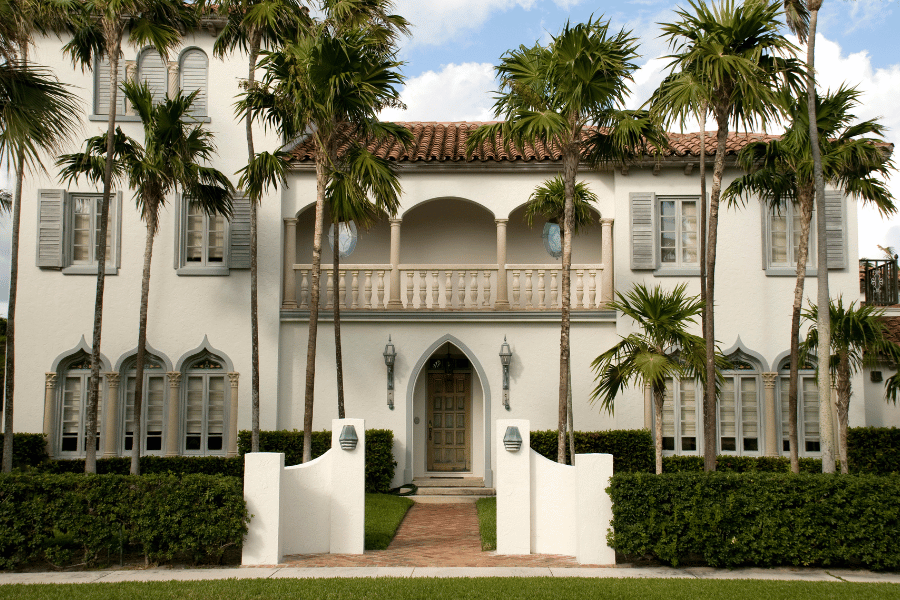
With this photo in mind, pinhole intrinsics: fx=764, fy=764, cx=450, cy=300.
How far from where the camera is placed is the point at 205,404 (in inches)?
631

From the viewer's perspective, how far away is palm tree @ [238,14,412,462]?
1144 cm

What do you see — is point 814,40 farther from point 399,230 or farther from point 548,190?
point 399,230

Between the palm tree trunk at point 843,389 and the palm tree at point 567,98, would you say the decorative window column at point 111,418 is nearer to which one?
the palm tree at point 567,98

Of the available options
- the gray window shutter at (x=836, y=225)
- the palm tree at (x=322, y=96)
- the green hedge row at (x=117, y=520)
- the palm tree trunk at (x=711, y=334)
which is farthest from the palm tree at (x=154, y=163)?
the gray window shutter at (x=836, y=225)

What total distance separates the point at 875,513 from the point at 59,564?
32.5ft

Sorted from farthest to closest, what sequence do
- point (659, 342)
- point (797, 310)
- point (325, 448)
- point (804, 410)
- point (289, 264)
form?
point (289, 264)
point (804, 410)
point (325, 448)
point (797, 310)
point (659, 342)

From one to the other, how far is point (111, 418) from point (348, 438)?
8072 mm

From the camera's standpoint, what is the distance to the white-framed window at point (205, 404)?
16000 millimetres

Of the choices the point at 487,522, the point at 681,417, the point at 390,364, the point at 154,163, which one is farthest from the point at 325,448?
the point at 681,417

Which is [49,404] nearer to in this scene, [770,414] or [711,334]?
[711,334]

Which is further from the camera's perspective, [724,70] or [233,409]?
[233,409]

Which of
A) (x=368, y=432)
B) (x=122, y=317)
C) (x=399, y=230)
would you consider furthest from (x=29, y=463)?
(x=399, y=230)

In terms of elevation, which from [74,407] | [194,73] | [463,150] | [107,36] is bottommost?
[74,407]

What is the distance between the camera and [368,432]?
51.0ft
